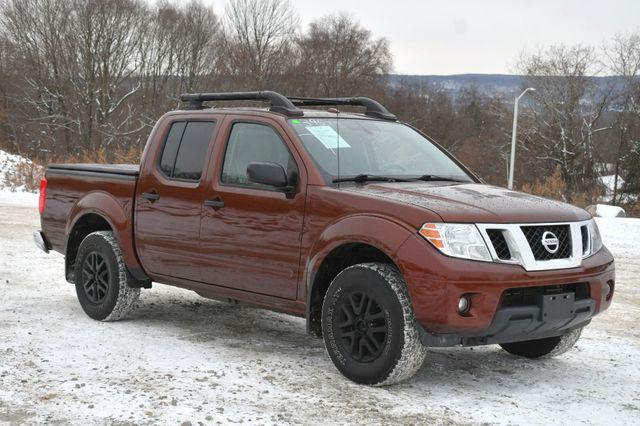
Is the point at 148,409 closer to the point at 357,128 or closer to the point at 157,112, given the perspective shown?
the point at 357,128

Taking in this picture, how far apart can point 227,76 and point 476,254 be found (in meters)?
59.1

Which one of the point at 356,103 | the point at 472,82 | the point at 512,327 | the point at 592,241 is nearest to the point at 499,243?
the point at 512,327

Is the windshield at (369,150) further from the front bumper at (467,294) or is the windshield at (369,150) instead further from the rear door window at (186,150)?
the front bumper at (467,294)

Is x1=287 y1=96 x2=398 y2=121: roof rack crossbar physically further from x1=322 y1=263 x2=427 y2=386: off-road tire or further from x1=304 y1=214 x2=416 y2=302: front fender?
x1=322 y1=263 x2=427 y2=386: off-road tire

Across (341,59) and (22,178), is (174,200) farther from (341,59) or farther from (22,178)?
(341,59)

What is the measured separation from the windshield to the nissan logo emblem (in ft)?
4.00

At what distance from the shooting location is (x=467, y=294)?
4.64 metres

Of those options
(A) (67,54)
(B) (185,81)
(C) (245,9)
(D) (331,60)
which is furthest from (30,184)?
(D) (331,60)

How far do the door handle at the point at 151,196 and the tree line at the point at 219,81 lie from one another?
3420 cm

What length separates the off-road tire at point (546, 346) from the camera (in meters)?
5.84

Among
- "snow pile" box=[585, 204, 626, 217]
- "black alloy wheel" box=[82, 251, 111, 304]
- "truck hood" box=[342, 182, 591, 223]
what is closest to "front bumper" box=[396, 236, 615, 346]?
"truck hood" box=[342, 182, 591, 223]

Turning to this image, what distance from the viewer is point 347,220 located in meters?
5.12

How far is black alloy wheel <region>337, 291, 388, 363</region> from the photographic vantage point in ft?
16.2

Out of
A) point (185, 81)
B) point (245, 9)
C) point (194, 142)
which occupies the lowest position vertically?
point (194, 142)
